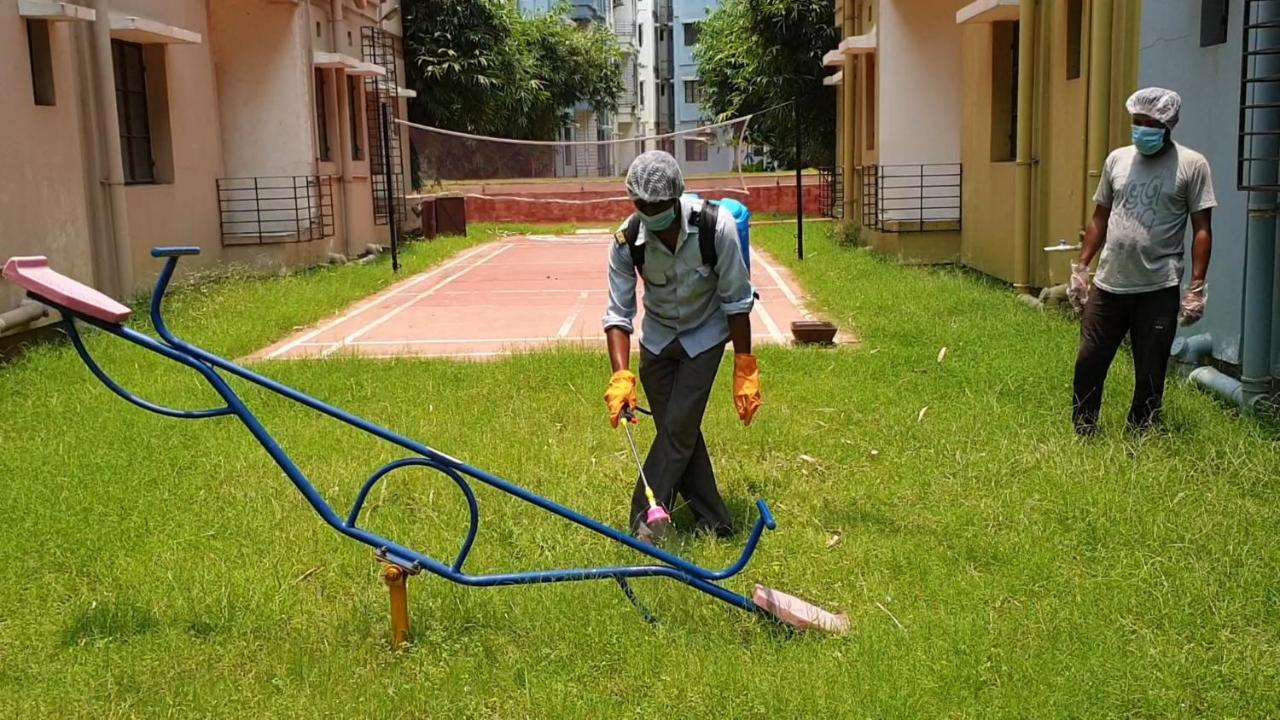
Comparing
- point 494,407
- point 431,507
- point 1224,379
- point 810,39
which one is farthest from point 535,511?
point 810,39

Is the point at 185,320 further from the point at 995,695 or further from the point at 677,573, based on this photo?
the point at 995,695

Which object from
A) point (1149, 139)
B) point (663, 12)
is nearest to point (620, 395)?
point (1149, 139)

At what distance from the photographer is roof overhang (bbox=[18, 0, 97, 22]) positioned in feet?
33.2

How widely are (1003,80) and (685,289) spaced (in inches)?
396

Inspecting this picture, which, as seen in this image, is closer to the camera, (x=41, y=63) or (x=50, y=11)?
(x=50, y=11)

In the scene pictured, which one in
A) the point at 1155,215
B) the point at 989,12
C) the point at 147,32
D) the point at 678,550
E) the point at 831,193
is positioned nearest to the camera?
the point at 678,550

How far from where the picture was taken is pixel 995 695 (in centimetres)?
360

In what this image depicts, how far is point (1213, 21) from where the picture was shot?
298 inches

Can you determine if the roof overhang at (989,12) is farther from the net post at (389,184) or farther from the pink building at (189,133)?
the pink building at (189,133)

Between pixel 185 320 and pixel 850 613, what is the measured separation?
8.85 meters

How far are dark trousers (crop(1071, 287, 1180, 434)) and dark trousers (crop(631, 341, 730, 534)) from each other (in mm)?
2220

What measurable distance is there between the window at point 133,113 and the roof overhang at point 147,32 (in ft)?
0.66

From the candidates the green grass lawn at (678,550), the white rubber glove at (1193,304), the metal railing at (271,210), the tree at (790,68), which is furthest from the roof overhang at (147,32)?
the tree at (790,68)

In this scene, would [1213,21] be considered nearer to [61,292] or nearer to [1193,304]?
[1193,304]
